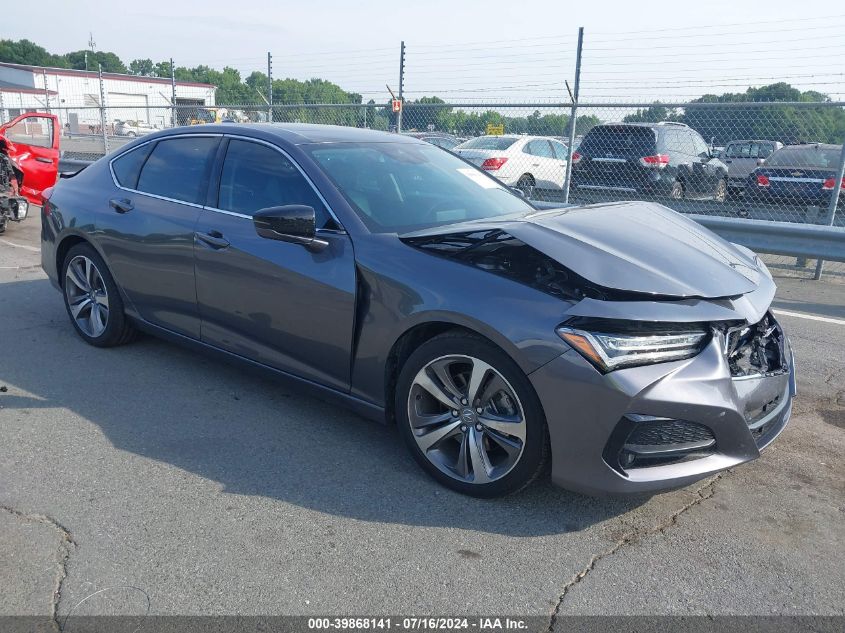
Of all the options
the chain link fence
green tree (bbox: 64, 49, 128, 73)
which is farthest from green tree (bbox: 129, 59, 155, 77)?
the chain link fence

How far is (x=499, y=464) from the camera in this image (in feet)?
10.3

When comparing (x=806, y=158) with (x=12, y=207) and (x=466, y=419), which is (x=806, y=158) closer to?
(x=466, y=419)

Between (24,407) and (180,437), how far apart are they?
3.54ft

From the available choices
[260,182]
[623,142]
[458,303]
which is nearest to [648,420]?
[458,303]

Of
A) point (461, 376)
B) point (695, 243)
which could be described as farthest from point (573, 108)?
point (461, 376)

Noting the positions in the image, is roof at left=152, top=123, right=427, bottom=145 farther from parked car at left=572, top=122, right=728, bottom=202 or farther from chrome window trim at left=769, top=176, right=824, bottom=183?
chrome window trim at left=769, top=176, right=824, bottom=183

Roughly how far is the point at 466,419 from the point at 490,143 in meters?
11.3

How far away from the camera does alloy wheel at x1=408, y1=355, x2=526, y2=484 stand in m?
3.04

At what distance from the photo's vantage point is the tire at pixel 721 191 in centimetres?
1245

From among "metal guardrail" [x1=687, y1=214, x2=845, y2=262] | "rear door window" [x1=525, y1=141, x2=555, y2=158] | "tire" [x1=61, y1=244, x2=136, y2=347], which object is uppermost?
"rear door window" [x1=525, y1=141, x2=555, y2=158]

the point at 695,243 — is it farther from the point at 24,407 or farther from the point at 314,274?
the point at 24,407

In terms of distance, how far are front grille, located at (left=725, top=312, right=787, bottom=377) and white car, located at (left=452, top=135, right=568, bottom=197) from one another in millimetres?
9746

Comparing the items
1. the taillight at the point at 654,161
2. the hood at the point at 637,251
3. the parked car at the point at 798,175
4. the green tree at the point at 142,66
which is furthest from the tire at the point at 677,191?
the green tree at the point at 142,66

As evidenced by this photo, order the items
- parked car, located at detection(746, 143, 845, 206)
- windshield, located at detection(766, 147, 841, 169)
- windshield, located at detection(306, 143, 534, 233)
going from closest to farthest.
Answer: windshield, located at detection(306, 143, 534, 233)
parked car, located at detection(746, 143, 845, 206)
windshield, located at detection(766, 147, 841, 169)
